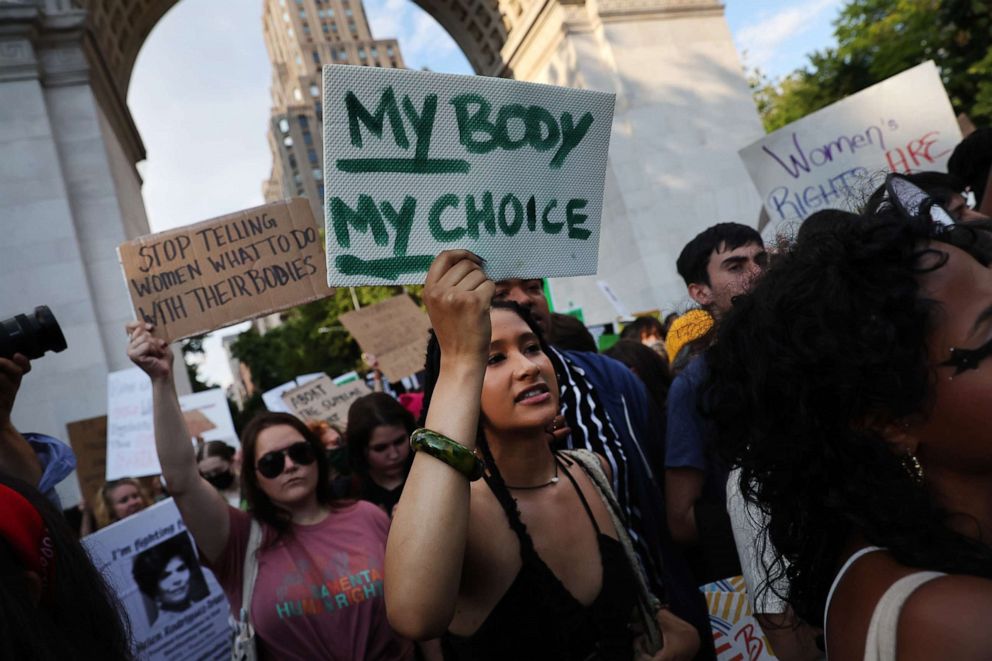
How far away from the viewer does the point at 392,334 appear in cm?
746

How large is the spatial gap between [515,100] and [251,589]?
6.37ft

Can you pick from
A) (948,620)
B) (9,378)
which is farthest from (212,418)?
(948,620)

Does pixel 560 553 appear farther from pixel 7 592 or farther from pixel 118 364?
pixel 118 364

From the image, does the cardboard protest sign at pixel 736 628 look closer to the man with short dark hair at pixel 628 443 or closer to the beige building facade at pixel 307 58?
the man with short dark hair at pixel 628 443

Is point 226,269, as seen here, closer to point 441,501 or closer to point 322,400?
point 441,501

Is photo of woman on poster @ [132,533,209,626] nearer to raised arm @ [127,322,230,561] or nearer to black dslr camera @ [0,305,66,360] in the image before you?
raised arm @ [127,322,230,561]

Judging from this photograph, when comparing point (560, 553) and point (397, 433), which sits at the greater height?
point (397, 433)

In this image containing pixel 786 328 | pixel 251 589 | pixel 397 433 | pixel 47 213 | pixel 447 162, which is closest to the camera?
pixel 786 328

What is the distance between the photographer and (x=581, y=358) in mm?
3111

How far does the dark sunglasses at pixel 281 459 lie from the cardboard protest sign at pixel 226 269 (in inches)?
32.5

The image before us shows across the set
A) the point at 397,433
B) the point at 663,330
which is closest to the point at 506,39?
the point at 663,330

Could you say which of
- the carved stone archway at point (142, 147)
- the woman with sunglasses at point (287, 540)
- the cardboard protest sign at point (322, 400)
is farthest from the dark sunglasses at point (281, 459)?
the carved stone archway at point (142, 147)

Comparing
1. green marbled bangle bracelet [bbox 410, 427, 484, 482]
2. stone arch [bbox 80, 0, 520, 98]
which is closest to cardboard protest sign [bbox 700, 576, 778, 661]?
green marbled bangle bracelet [bbox 410, 427, 484, 482]

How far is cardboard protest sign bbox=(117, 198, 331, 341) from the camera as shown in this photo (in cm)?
395
